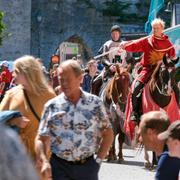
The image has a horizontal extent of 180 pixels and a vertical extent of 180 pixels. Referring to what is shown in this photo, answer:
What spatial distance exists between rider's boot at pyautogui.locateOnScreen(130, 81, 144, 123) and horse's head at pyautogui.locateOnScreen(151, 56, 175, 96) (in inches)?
14.3

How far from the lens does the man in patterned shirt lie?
621cm

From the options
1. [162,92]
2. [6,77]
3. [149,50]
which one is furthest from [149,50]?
[6,77]

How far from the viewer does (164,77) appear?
42.9 ft

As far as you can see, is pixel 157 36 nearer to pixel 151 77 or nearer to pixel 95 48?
pixel 151 77

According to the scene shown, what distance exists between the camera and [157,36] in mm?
13523

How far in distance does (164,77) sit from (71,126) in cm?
702

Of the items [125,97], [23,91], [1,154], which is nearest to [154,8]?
[125,97]

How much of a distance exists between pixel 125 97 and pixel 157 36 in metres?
1.79

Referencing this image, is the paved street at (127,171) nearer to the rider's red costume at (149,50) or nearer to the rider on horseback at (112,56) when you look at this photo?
the rider's red costume at (149,50)

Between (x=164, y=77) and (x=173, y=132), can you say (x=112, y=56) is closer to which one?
(x=164, y=77)

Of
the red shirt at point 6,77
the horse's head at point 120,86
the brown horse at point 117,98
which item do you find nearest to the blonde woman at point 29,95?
the brown horse at point 117,98

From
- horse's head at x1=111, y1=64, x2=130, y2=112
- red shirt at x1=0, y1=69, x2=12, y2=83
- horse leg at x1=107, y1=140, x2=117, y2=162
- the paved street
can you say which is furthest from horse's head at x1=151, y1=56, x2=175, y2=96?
red shirt at x1=0, y1=69, x2=12, y2=83

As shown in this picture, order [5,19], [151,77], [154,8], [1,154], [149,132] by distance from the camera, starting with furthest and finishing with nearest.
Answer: [5,19]
[154,8]
[151,77]
[149,132]
[1,154]

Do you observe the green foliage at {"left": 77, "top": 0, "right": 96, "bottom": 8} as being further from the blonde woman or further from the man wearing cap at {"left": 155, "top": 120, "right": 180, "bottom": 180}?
the man wearing cap at {"left": 155, "top": 120, "right": 180, "bottom": 180}
